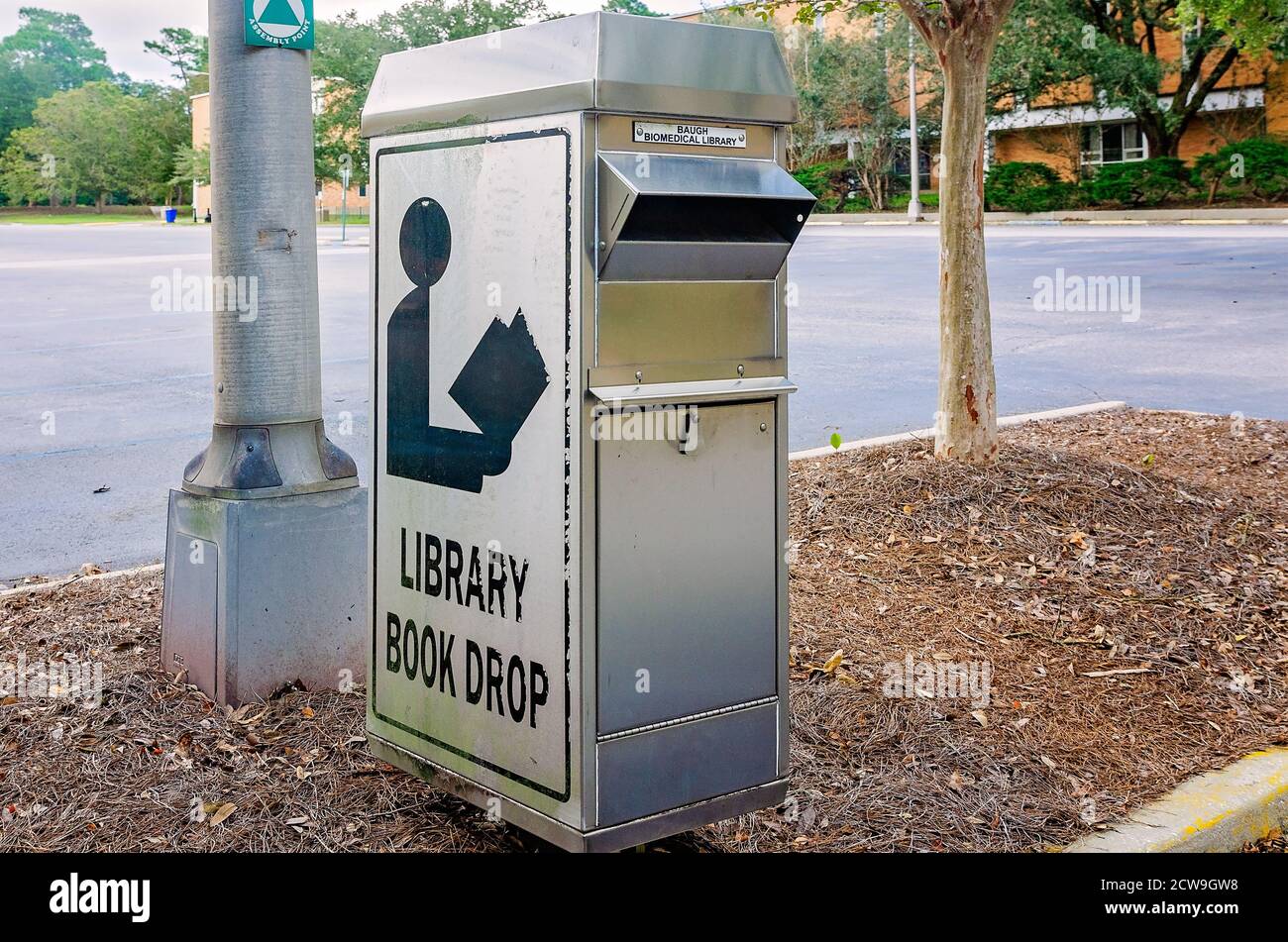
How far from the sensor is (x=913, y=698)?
14.3ft

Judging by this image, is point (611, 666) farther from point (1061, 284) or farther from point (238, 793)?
point (1061, 284)

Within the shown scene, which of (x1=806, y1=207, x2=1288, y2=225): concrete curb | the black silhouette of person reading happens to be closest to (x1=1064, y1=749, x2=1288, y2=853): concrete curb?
the black silhouette of person reading

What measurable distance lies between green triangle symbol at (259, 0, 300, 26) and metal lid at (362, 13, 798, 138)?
1.03m

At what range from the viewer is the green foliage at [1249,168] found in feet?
124

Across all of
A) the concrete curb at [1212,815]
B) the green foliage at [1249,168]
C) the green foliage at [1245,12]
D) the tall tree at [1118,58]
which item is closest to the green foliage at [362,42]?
the tall tree at [1118,58]

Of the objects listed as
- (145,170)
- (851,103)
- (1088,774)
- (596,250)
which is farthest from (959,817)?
(145,170)

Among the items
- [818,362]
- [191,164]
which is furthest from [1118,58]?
[191,164]

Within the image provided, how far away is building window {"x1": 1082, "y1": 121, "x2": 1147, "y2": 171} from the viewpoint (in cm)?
4681

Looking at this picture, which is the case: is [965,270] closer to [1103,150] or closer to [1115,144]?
[1103,150]

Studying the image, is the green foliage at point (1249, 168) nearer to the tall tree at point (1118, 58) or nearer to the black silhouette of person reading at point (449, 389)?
the tall tree at point (1118, 58)

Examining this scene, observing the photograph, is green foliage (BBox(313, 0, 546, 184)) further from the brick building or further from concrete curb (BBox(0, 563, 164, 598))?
concrete curb (BBox(0, 563, 164, 598))

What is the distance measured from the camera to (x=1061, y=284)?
18.5m

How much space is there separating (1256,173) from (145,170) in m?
62.2

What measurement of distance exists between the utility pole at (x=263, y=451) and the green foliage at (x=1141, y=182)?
3996 centimetres
